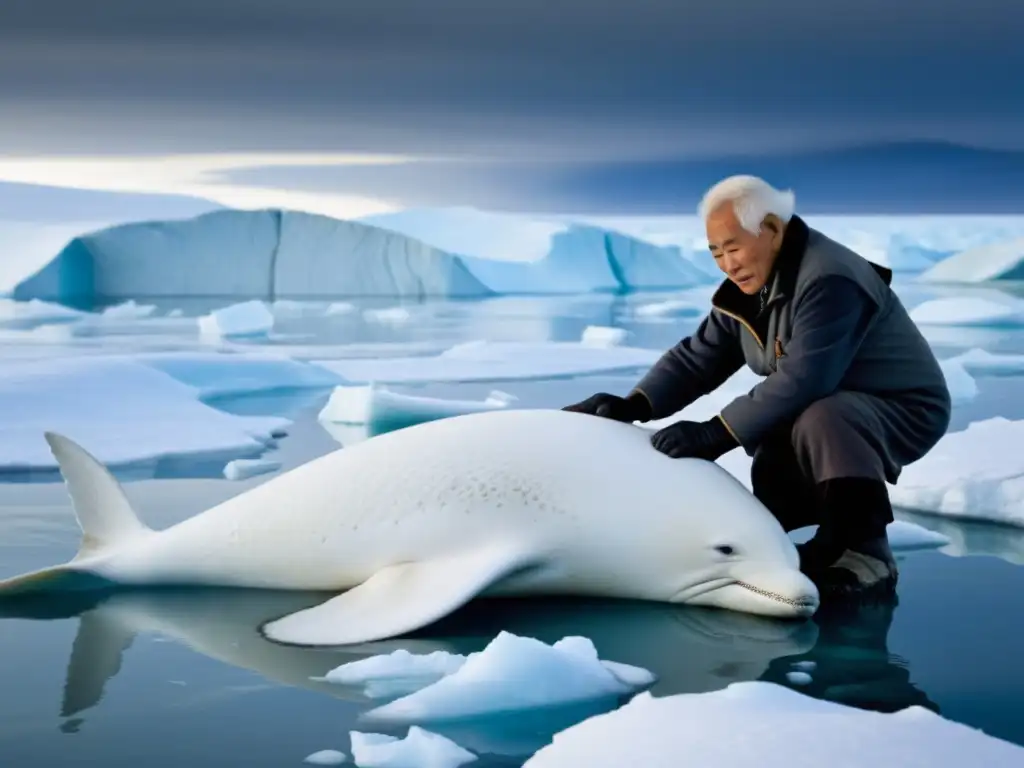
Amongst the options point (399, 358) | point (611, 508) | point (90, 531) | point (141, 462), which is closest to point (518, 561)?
point (611, 508)

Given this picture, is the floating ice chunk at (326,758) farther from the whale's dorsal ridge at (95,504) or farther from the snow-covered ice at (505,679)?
the whale's dorsal ridge at (95,504)

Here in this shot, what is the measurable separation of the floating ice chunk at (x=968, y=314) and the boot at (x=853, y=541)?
2485cm

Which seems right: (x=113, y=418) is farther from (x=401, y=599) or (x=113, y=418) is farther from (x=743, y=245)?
(x=743, y=245)

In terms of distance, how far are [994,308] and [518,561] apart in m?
26.4

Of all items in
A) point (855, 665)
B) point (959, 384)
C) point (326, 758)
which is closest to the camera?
point (326, 758)

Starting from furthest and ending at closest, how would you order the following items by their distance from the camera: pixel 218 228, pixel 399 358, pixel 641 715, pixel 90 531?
1. pixel 218 228
2. pixel 399 358
3. pixel 90 531
4. pixel 641 715

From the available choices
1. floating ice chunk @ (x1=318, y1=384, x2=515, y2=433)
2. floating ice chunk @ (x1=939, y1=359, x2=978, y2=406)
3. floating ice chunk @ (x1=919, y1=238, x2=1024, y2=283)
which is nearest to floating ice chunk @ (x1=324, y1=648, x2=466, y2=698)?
floating ice chunk @ (x1=318, y1=384, x2=515, y2=433)

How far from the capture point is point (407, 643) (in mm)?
4141

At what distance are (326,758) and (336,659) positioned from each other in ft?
2.92

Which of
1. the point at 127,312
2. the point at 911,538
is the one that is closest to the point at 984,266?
the point at 127,312

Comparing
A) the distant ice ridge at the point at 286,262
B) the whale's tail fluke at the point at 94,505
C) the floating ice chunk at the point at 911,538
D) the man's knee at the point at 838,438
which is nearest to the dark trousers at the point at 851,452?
the man's knee at the point at 838,438

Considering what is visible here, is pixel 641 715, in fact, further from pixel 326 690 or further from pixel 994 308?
pixel 994 308

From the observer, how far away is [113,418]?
9.81 meters

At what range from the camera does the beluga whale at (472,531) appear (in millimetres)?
4543
